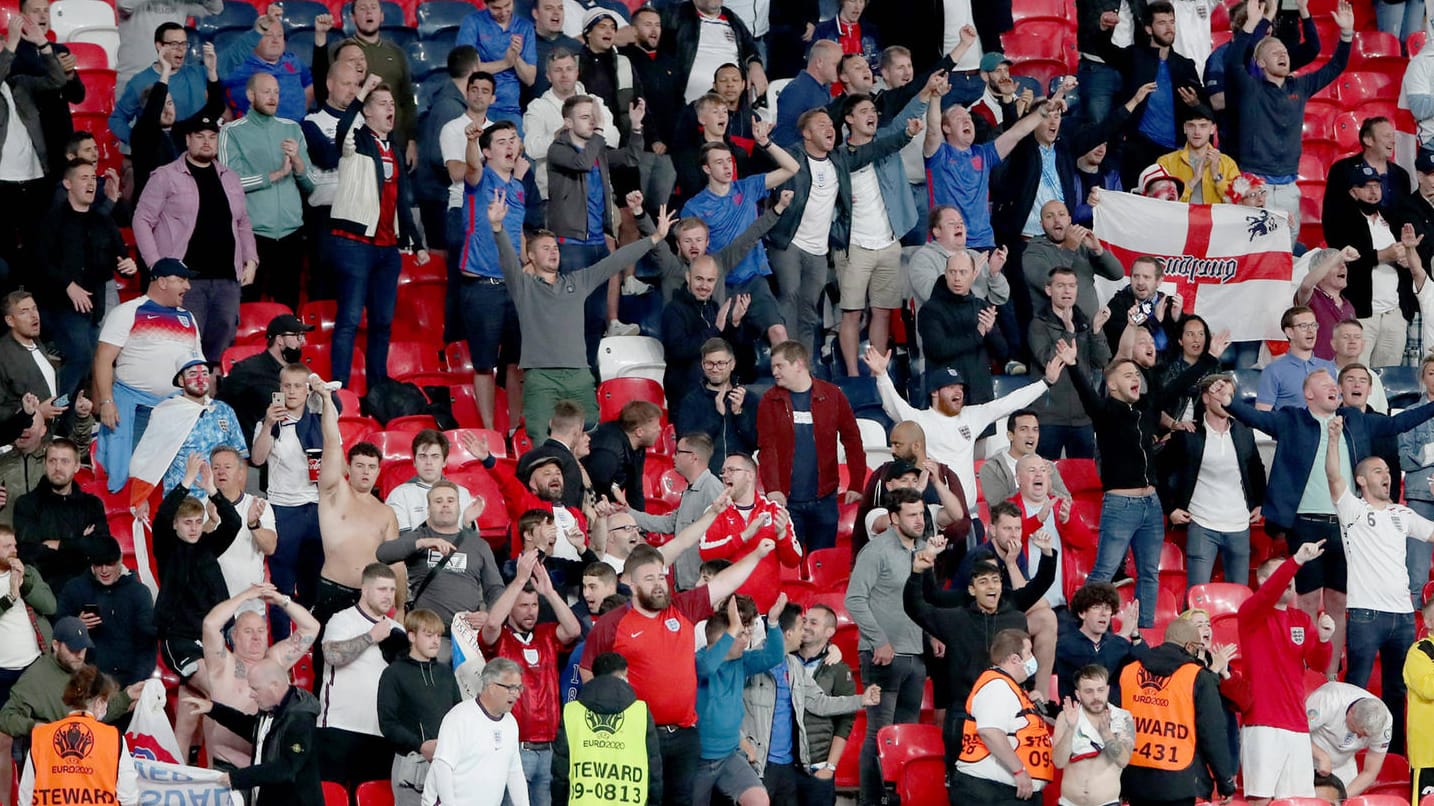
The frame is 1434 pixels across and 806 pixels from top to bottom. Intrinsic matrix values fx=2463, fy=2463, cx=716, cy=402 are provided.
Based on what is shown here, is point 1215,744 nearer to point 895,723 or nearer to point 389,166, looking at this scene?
point 895,723

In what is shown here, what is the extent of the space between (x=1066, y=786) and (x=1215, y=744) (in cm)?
77

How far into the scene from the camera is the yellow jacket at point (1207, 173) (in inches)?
621

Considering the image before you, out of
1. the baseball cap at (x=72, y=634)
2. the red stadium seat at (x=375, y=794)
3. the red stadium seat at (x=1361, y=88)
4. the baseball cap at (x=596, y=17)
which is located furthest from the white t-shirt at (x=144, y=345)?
the red stadium seat at (x=1361, y=88)

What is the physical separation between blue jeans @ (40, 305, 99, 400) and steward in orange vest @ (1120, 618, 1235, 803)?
226 inches

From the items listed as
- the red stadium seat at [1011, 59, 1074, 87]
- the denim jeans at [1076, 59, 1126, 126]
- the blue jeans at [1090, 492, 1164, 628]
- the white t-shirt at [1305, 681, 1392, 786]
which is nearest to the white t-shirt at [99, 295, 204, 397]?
the blue jeans at [1090, 492, 1164, 628]

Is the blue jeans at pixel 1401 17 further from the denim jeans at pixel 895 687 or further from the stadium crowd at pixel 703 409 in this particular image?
the denim jeans at pixel 895 687

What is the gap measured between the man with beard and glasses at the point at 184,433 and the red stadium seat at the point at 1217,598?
16.2 ft

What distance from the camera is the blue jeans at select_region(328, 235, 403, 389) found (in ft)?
44.1

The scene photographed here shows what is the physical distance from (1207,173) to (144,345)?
7017 millimetres

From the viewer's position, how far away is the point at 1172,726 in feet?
36.3

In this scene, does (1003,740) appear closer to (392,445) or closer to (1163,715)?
(1163,715)

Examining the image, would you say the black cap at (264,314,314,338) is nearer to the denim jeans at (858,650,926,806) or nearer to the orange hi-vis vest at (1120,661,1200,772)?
the denim jeans at (858,650,926,806)

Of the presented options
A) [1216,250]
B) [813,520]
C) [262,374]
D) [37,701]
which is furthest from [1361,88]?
[37,701]

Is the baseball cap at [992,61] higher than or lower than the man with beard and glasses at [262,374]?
higher
